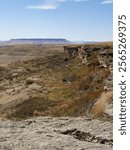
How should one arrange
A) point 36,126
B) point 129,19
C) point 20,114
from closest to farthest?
1. point 129,19
2. point 36,126
3. point 20,114

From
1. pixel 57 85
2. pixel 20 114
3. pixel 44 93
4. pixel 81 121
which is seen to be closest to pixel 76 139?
pixel 81 121

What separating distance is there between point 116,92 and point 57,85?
109ft

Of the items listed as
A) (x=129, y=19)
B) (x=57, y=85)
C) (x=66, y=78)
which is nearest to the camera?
(x=129, y=19)

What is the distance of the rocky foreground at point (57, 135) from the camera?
9.37 m

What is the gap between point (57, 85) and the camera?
37969mm

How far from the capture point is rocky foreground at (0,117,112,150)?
9372 millimetres

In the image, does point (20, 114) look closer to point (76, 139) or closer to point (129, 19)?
point (76, 139)

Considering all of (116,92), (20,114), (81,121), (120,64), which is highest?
(120,64)

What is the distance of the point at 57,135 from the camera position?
1058 cm

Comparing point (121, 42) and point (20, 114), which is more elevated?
point (121, 42)

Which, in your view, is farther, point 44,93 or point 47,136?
point 44,93

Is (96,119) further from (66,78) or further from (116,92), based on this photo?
(66,78)

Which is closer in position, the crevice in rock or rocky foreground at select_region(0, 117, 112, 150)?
rocky foreground at select_region(0, 117, 112, 150)

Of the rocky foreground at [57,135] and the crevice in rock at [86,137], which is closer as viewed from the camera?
the rocky foreground at [57,135]
